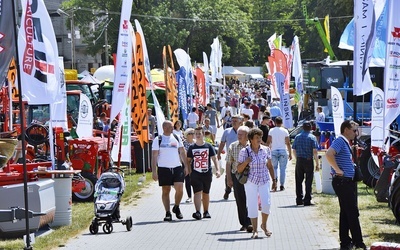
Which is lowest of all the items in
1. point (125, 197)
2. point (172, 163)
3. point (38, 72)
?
point (125, 197)

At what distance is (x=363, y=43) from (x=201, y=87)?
75.0ft

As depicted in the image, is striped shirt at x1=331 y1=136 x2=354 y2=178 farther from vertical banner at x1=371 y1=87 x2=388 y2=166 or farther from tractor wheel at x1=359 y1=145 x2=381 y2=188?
tractor wheel at x1=359 y1=145 x2=381 y2=188

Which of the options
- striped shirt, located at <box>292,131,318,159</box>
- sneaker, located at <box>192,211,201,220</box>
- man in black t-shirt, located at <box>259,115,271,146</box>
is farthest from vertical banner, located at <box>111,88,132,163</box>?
sneaker, located at <box>192,211,201,220</box>

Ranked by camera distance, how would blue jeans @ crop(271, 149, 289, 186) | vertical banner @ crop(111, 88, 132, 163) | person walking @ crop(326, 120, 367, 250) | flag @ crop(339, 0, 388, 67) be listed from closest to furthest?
person walking @ crop(326, 120, 367, 250) < flag @ crop(339, 0, 388, 67) < vertical banner @ crop(111, 88, 132, 163) < blue jeans @ crop(271, 149, 289, 186)

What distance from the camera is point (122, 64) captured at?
767 inches

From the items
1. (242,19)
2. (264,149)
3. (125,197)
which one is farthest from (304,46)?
(264,149)

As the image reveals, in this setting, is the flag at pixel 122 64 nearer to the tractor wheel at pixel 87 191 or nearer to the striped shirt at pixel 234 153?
the tractor wheel at pixel 87 191

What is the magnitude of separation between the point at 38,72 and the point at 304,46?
246ft

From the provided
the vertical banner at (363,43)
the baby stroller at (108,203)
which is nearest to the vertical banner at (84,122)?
the baby stroller at (108,203)

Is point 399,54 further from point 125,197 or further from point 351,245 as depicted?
point 125,197

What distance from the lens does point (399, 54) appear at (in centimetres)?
1473

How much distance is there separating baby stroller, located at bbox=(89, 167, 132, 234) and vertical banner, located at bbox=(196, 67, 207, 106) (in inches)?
911

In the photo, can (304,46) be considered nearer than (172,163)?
No

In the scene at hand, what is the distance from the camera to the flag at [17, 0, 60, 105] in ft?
45.9
